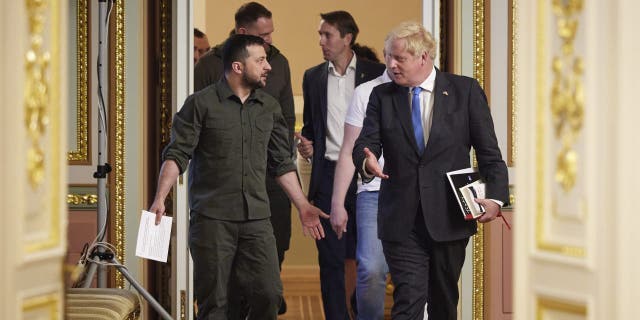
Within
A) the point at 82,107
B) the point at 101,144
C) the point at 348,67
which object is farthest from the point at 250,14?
the point at 101,144

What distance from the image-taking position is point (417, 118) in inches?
190

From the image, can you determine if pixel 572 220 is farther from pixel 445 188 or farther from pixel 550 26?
pixel 445 188

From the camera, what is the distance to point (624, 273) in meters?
2.64

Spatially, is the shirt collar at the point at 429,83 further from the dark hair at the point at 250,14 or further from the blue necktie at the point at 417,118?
the dark hair at the point at 250,14

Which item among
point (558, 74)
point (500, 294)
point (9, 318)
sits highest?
point (558, 74)

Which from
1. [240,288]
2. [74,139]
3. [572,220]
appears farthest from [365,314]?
[572,220]

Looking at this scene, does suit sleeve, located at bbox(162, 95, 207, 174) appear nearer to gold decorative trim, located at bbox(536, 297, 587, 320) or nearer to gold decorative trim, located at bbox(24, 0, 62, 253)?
gold decorative trim, located at bbox(24, 0, 62, 253)

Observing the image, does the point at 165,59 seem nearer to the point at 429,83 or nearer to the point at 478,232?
the point at 478,232

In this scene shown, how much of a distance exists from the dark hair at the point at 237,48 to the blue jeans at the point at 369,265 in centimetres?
85

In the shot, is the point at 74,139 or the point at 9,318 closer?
Result: the point at 9,318

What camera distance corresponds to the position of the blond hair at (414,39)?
4.84 meters

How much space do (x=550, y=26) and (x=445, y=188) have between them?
6.55 ft

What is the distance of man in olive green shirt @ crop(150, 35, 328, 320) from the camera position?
17.2ft

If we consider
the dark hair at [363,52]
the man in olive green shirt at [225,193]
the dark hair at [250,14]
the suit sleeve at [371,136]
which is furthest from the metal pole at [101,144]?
the suit sleeve at [371,136]
